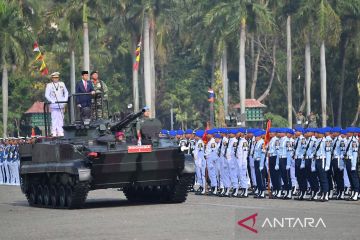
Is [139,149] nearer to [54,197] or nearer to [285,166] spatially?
[54,197]

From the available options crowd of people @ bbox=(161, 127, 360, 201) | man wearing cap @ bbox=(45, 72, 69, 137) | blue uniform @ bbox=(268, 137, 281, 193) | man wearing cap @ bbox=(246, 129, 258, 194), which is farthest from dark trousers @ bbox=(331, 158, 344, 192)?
man wearing cap @ bbox=(45, 72, 69, 137)

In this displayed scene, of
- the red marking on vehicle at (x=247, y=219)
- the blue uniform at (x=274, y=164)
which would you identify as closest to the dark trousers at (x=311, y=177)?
the blue uniform at (x=274, y=164)

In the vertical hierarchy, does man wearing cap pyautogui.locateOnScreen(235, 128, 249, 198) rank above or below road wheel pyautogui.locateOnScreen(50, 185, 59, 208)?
above

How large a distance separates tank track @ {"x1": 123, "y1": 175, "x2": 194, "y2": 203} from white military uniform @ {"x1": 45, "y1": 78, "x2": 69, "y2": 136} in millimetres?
2253

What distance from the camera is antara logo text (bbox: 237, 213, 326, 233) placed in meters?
20.4

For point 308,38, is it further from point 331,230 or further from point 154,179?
point 331,230

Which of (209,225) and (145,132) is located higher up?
(145,132)

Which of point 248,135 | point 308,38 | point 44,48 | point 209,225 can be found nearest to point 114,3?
point 44,48

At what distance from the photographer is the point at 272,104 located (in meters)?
84.8

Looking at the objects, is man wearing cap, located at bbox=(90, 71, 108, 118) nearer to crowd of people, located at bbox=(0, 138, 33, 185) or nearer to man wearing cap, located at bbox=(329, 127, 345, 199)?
man wearing cap, located at bbox=(329, 127, 345, 199)

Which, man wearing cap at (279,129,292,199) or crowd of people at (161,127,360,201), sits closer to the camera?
crowd of people at (161,127,360,201)

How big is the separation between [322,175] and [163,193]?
12.9 ft

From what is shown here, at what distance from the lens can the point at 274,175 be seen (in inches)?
1142

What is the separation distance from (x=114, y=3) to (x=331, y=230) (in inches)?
2161
